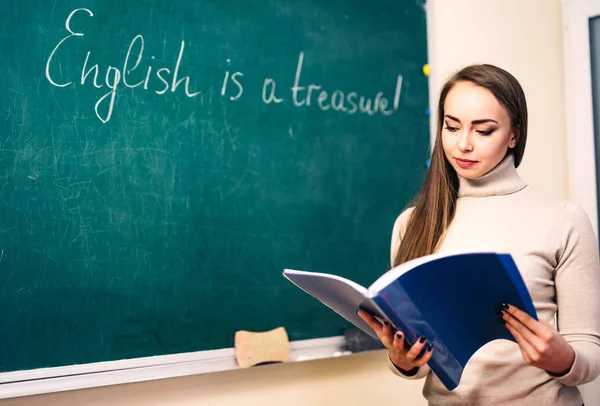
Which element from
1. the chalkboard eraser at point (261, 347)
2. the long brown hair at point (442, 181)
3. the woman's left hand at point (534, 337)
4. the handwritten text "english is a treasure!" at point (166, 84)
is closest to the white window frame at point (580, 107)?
the handwritten text "english is a treasure!" at point (166, 84)

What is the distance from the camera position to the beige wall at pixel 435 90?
1797 millimetres

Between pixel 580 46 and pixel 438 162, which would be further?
pixel 580 46

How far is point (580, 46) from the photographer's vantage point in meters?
2.50

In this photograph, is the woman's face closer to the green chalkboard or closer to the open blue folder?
the open blue folder

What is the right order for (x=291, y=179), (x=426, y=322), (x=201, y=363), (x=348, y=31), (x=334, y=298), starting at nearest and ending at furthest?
(x=426, y=322) < (x=334, y=298) < (x=201, y=363) < (x=291, y=179) < (x=348, y=31)

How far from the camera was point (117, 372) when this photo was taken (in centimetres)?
170

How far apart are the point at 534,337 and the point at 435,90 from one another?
1.33m

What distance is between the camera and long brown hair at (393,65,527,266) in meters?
1.35

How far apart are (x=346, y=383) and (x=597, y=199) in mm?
1202

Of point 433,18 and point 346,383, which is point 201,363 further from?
point 433,18

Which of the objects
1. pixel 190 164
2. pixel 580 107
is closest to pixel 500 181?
pixel 190 164

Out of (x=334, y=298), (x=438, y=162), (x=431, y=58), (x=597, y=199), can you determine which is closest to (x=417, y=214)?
(x=438, y=162)

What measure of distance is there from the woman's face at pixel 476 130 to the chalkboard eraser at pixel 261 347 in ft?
2.71

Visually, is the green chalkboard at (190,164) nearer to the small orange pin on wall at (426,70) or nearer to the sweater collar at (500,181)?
the small orange pin on wall at (426,70)
